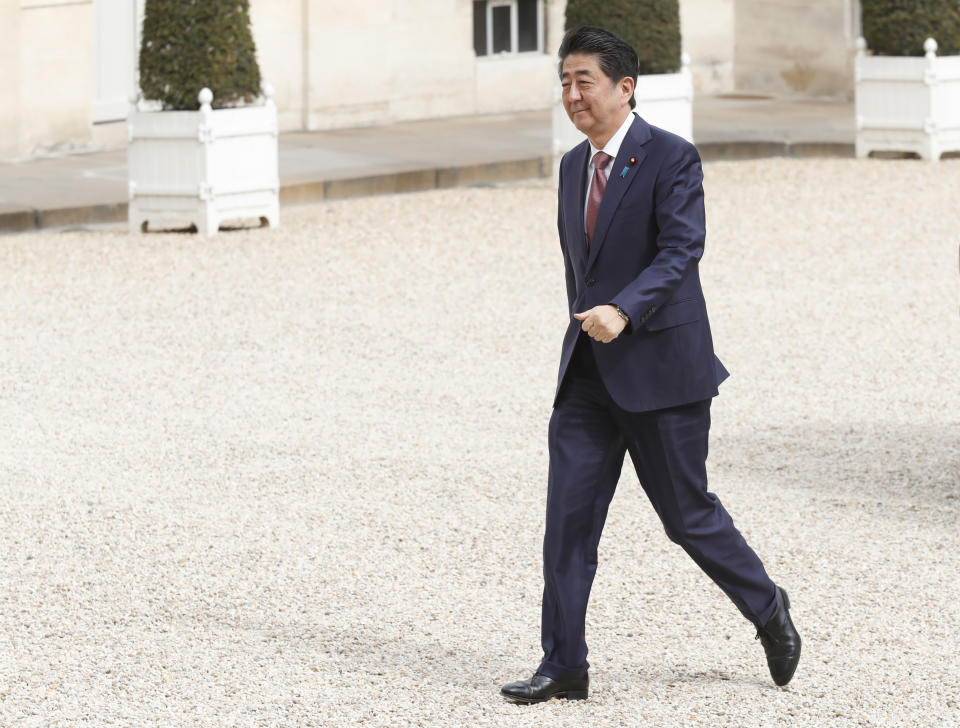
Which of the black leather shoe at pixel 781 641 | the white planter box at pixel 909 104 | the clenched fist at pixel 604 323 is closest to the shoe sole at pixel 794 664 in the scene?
the black leather shoe at pixel 781 641

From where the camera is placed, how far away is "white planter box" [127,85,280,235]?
478 inches

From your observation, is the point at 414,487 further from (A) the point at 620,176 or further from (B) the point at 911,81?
(B) the point at 911,81

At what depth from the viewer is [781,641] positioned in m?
4.69

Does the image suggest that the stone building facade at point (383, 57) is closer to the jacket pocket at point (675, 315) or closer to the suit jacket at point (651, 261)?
the suit jacket at point (651, 261)

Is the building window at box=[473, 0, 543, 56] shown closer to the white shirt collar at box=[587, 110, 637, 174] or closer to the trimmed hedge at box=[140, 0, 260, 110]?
the trimmed hedge at box=[140, 0, 260, 110]

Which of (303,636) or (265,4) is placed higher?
(265,4)

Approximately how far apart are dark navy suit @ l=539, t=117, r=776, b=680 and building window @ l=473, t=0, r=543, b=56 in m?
14.5

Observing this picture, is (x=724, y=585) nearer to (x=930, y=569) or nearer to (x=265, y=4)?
(x=930, y=569)

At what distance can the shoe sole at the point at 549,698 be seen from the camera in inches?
184

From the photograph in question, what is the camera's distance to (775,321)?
942cm

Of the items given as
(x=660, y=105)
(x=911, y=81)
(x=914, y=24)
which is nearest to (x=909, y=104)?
(x=911, y=81)

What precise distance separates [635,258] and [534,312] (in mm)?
5169

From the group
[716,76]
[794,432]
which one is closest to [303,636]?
[794,432]

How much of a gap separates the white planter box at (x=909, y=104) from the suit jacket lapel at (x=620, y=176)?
11.1m
